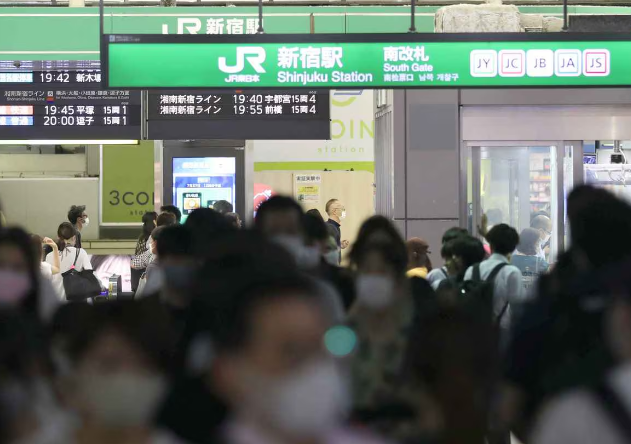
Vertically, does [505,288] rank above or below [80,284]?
above

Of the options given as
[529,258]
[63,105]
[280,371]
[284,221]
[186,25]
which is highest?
[186,25]

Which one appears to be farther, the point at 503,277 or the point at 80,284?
the point at 80,284

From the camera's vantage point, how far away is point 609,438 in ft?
5.90

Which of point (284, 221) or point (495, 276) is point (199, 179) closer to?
point (495, 276)

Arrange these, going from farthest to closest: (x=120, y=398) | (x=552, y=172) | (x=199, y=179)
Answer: (x=199, y=179), (x=552, y=172), (x=120, y=398)

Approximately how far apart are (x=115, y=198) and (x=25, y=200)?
1587 millimetres

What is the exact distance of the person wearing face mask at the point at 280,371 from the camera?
1.57 m

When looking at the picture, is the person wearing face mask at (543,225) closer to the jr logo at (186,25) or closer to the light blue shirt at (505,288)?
the jr logo at (186,25)

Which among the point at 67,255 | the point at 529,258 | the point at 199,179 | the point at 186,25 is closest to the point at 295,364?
the point at 67,255

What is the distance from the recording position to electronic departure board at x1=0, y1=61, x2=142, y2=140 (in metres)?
8.90

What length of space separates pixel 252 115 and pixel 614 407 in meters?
7.25

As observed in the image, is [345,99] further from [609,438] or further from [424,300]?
[609,438]

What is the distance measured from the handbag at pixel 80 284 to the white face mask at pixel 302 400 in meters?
6.06

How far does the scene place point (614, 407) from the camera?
5.92ft
